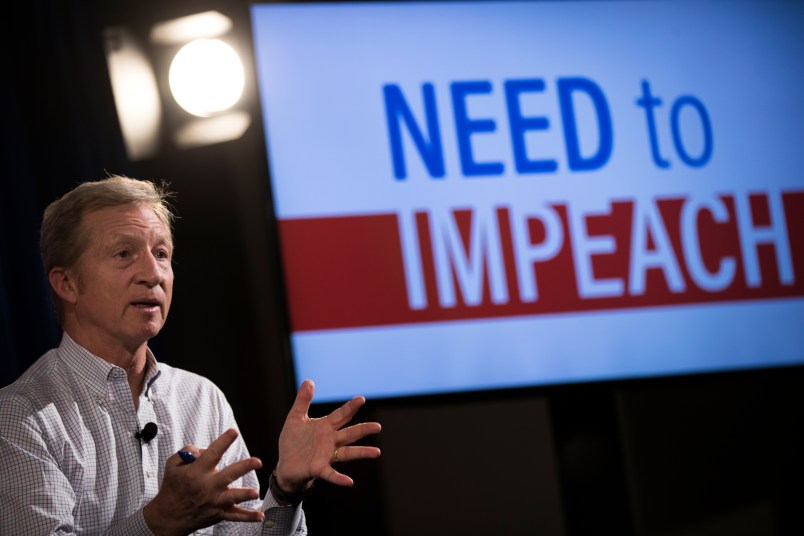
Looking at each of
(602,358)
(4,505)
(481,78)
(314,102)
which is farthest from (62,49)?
(602,358)

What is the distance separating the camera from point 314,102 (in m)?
2.88

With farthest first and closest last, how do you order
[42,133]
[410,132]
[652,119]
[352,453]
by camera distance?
[652,119] < [410,132] < [42,133] < [352,453]

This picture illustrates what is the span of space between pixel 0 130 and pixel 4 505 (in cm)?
127

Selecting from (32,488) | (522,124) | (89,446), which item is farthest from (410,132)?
(32,488)

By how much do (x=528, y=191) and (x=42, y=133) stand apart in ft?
4.48

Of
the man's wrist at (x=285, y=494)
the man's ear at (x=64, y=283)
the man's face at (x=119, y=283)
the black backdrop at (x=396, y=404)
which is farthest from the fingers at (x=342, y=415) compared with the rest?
the black backdrop at (x=396, y=404)

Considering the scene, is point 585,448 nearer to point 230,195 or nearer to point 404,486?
point 404,486

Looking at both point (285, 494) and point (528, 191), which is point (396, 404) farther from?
point (285, 494)

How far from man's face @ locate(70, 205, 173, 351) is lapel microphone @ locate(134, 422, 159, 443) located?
0.15 metres

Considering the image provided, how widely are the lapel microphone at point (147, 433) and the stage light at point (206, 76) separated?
1.37 m

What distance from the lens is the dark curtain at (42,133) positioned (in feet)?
8.29

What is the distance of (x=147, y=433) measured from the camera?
5.98 ft

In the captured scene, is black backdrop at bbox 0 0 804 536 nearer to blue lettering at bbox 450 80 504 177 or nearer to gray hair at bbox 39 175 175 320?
blue lettering at bbox 450 80 504 177

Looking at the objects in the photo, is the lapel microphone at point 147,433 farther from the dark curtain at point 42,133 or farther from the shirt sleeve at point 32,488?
the dark curtain at point 42,133
